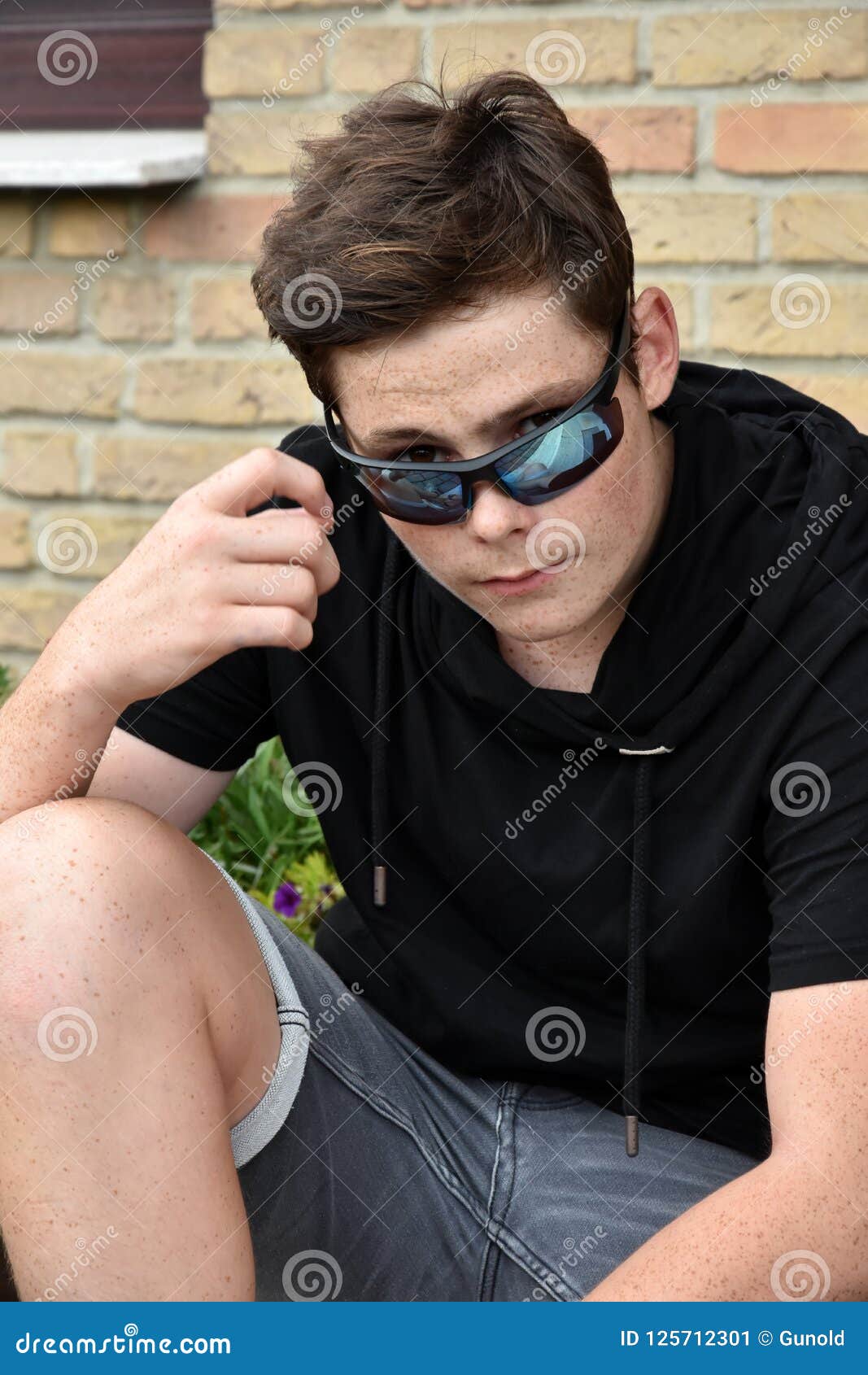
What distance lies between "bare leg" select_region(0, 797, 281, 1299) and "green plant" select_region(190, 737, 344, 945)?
1447 mm

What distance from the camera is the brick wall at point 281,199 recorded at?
2.73 m

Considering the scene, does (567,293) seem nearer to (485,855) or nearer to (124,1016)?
(485,855)

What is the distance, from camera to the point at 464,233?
1576 mm

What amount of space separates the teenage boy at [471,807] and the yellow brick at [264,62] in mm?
1247

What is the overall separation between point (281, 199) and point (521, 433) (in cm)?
161

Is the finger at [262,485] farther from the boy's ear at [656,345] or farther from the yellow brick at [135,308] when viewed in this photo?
the yellow brick at [135,308]

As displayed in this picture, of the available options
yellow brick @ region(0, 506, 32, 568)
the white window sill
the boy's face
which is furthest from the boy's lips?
yellow brick @ region(0, 506, 32, 568)

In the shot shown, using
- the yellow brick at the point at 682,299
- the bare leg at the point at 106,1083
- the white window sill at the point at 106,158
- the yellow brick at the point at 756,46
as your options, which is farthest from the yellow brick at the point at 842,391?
the bare leg at the point at 106,1083

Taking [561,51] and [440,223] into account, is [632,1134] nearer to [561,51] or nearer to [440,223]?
[440,223]

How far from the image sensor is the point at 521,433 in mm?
1584

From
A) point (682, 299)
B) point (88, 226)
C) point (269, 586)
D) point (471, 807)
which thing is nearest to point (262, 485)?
point (269, 586)

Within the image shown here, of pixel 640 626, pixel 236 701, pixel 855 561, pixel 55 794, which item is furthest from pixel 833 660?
pixel 55 794

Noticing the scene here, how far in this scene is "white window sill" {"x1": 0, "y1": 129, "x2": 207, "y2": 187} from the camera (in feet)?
9.92

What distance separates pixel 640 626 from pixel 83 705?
2.04 ft
